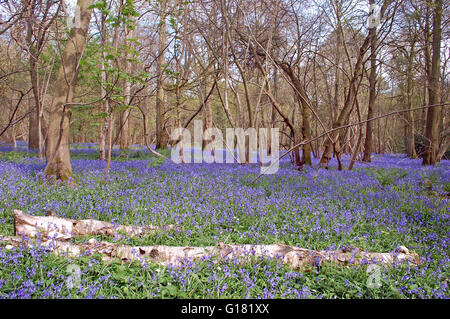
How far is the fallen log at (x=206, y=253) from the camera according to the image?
2.79 metres

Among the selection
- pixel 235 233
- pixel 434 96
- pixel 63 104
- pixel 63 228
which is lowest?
pixel 235 233

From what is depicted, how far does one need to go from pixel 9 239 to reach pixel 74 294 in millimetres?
1289

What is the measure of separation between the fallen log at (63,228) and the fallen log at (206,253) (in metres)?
0.17

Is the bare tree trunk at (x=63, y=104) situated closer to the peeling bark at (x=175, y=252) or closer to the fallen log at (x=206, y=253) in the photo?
the peeling bark at (x=175, y=252)

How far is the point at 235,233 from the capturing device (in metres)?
3.80

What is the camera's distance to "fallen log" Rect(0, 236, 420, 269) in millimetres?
2795

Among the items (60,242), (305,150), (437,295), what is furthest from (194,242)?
(305,150)

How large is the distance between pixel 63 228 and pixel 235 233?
2.11 m

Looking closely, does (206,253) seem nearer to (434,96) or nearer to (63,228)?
(63,228)

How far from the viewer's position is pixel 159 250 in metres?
2.91

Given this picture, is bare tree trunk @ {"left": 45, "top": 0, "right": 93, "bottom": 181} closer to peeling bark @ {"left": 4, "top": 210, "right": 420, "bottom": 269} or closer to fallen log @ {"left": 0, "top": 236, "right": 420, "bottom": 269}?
peeling bark @ {"left": 4, "top": 210, "right": 420, "bottom": 269}

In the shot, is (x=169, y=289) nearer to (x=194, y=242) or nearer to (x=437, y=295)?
(x=194, y=242)

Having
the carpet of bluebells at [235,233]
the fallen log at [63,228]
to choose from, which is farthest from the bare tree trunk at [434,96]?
the fallen log at [63,228]

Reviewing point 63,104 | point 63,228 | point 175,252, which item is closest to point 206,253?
point 175,252
